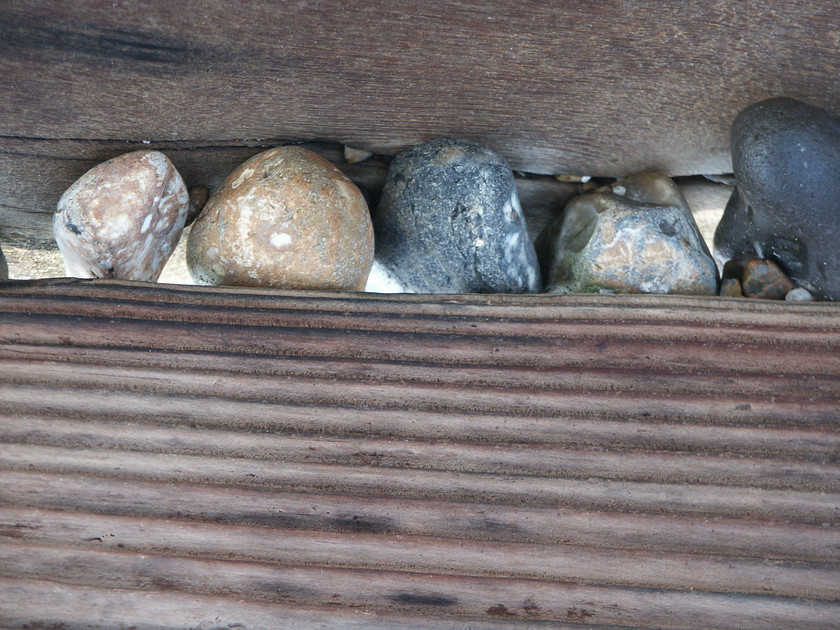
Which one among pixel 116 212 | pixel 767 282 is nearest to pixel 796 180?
pixel 767 282

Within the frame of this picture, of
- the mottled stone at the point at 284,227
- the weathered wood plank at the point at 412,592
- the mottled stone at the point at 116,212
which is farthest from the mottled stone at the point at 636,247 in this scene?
the mottled stone at the point at 116,212

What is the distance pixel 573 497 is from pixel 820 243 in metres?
0.57

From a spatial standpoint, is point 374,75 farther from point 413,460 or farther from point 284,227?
point 413,460

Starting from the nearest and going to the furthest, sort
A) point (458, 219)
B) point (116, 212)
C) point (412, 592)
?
point (412, 592)
point (116, 212)
point (458, 219)

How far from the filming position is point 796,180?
1.00m

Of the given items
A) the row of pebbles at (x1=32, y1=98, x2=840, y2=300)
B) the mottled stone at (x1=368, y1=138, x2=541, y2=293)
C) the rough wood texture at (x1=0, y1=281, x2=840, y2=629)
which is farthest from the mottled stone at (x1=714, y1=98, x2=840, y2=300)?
the mottled stone at (x1=368, y1=138, x2=541, y2=293)

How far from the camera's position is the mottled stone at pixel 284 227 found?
98cm

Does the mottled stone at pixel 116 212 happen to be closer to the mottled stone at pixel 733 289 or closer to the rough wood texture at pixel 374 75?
the rough wood texture at pixel 374 75

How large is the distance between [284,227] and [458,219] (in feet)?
0.93

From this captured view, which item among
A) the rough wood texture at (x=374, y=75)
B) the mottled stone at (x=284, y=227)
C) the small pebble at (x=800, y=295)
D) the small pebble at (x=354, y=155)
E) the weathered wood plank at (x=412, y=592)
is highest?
the rough wood texture at (x=374, y=75)

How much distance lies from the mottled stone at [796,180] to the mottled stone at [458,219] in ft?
1.19

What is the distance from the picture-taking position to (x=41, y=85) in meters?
0.94

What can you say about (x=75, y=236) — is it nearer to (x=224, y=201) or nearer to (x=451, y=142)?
(x=224, y=201)

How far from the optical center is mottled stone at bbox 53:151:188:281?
0.97 meters
